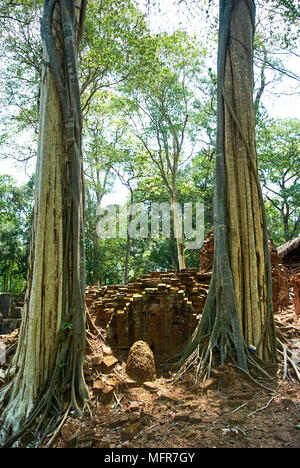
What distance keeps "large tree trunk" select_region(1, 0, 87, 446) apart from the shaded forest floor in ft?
0.96

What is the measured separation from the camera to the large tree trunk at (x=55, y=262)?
3018 millimetres

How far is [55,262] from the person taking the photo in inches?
130

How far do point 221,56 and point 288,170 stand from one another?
53.6 feet

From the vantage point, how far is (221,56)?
425cm

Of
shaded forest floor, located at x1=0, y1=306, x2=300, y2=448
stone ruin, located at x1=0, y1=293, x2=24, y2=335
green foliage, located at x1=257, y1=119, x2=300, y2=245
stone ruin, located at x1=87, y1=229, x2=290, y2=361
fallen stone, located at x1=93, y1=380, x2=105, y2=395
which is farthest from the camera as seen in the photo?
green foliage, located at x1=257, y1=119, x2=300, y2=245

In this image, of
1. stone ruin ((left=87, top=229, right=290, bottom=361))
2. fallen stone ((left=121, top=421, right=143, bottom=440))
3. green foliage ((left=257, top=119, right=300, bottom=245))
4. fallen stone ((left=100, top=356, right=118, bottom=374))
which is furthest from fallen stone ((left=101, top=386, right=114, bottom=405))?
green foliage ((left=257, top=119, right=300, bottom=245))

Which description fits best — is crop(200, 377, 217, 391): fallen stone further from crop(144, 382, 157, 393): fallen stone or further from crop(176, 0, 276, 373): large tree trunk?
crop(144, 382, 157, 393): fallen stone

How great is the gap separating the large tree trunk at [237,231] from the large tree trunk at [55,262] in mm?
1474

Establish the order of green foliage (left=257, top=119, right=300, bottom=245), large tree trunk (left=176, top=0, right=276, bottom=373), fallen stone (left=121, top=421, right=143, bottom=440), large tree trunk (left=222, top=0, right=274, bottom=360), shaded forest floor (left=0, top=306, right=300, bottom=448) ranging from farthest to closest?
green foliage (left=257, top=119, right=300, bottom=245) → large tree trunk (left=222, top=0, right=274, bottom=360) → large tree trunk (left=176, top=0, right=276, bottom=373) → fallen stone (left=121, top=421, right=143, bottom=440) → shaded forest floor (left=0, top=306, right=300, bottom=448)

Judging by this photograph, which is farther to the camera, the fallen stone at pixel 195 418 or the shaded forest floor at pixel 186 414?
the fallen stone at pixel 195 418

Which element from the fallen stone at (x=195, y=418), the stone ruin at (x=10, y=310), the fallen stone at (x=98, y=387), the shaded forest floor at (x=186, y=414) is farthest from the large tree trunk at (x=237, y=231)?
the stone ruin at (x=10, y=310)

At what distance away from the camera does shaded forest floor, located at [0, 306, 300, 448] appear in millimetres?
2312

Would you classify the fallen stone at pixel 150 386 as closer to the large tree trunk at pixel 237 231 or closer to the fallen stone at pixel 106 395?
the fallen stone at pixel 106 395
